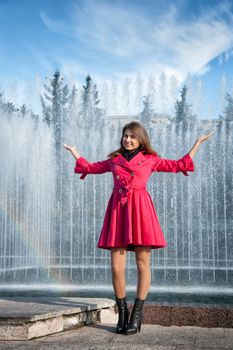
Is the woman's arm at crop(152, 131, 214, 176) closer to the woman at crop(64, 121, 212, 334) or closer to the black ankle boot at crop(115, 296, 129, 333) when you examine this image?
the woman at crop(64, 121, 212, 334)

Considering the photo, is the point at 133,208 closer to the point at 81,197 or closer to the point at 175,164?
the point at 175,164

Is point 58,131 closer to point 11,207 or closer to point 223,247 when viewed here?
point 11,207

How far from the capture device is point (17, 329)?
3162 millimetres

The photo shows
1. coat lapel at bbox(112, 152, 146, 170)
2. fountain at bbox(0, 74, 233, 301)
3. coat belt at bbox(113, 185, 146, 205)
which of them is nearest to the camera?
coat belt at bbox(113, 185, 146, 205)

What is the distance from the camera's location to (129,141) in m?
3.57

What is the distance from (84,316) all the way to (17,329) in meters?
0.64

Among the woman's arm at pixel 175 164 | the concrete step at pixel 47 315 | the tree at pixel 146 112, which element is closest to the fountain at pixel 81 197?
the tree at pixel 146 112

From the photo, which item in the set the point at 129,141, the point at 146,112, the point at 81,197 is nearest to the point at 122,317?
the point at 129,141

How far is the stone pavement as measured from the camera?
2.90m

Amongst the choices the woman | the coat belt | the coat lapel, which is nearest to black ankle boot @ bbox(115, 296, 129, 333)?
the woman

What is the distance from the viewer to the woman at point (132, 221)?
10.9ft

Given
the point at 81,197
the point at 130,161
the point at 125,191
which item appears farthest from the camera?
the point at 81,197

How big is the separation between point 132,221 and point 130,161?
438 millimetres

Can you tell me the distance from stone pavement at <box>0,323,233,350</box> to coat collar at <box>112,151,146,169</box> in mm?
1104
